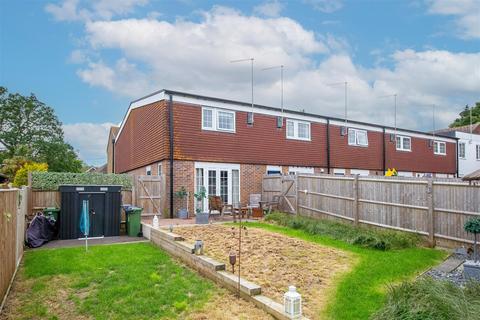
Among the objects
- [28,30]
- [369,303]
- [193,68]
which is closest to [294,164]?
[193,68]

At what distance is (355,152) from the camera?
897 inches

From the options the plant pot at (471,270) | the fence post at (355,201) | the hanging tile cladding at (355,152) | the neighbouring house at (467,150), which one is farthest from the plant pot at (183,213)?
the neighbouring house at (467,150)

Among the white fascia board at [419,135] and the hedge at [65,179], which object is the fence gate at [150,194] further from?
the white fascia board at [419,135]

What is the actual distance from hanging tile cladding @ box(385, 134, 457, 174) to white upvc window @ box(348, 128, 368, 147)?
2.28 m

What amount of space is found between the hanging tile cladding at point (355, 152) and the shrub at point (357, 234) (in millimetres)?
9906

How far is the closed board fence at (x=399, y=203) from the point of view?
863 centimetres

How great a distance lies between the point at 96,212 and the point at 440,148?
27.5 meters

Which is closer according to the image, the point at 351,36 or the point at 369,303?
the point at 369,303

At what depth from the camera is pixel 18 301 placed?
5770 millimetres

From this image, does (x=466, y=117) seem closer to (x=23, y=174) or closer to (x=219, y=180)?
(x=219, y=180)

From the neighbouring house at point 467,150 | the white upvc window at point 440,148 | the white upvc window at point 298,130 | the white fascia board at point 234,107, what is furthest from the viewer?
the neighbouring house at point 467,150

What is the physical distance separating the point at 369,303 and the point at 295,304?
1.37m

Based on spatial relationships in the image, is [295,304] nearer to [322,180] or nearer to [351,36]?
[322,180]

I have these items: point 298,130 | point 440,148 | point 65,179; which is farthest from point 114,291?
point 440,148
